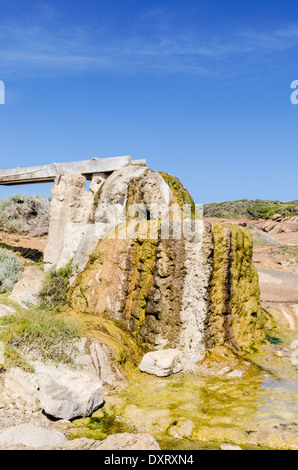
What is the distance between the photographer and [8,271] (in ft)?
37.4

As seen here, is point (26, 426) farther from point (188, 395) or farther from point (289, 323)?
point (289, 323)

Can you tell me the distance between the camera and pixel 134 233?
8664 mm

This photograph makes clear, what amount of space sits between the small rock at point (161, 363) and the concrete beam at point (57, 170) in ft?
19.2

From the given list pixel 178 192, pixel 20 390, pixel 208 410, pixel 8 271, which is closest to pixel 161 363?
pixel 208 410

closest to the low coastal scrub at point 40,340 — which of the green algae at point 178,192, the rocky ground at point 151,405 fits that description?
the rocky ground at point 151,405

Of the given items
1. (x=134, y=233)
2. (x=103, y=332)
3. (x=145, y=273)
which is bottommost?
(x=103, y=332)

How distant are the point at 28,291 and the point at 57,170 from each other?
193 inches

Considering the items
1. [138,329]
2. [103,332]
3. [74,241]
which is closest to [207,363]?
[138,329]

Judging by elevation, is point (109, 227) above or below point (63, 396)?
above

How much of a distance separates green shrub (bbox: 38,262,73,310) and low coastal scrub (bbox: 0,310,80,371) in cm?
198

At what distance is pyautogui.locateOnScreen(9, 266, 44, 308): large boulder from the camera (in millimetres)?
9149

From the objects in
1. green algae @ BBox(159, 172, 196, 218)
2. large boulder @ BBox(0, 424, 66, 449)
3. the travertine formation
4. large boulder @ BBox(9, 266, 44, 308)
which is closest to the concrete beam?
green algae @ BBox(159, 172, 196, 218)

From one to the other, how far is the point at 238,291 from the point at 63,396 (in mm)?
4874

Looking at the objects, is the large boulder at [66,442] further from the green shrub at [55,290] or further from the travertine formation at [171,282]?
the green shrub at [55,290]
